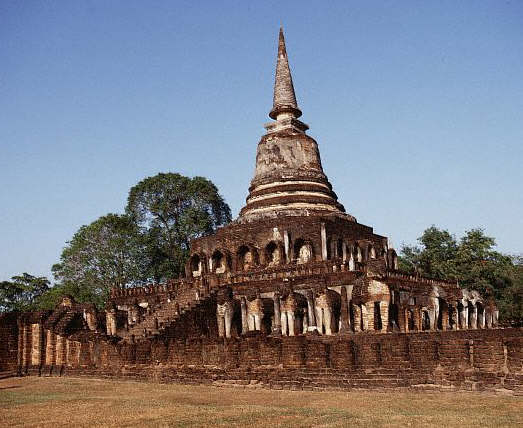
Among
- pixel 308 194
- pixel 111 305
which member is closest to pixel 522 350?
pixel 111 305

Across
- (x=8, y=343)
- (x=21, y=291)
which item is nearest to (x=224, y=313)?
(x=8, y=343)

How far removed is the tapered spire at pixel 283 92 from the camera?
125 feet

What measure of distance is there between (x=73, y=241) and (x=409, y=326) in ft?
84.7

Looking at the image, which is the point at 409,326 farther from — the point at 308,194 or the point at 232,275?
the point at 308,194

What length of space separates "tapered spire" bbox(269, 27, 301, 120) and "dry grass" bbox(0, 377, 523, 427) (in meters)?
24.0

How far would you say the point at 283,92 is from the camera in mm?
38594

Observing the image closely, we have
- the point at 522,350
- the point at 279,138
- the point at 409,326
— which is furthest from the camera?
the point at 279,138

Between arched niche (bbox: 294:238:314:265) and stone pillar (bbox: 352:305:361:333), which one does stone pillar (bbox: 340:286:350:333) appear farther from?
arched niche (bbox: 294:238:314:265)

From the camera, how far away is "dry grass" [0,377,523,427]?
10.7m

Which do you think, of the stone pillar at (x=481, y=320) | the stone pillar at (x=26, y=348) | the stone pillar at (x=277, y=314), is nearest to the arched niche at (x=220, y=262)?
the stone pillar at (x=277, y=314)

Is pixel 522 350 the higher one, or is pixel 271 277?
pixel 271 277

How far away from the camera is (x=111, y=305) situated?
92.2 feet

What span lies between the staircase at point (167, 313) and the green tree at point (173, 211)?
17.4m

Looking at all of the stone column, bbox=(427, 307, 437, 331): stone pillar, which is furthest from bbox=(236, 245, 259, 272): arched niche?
bbox=(427, 307, 437, 331): stone pillar
